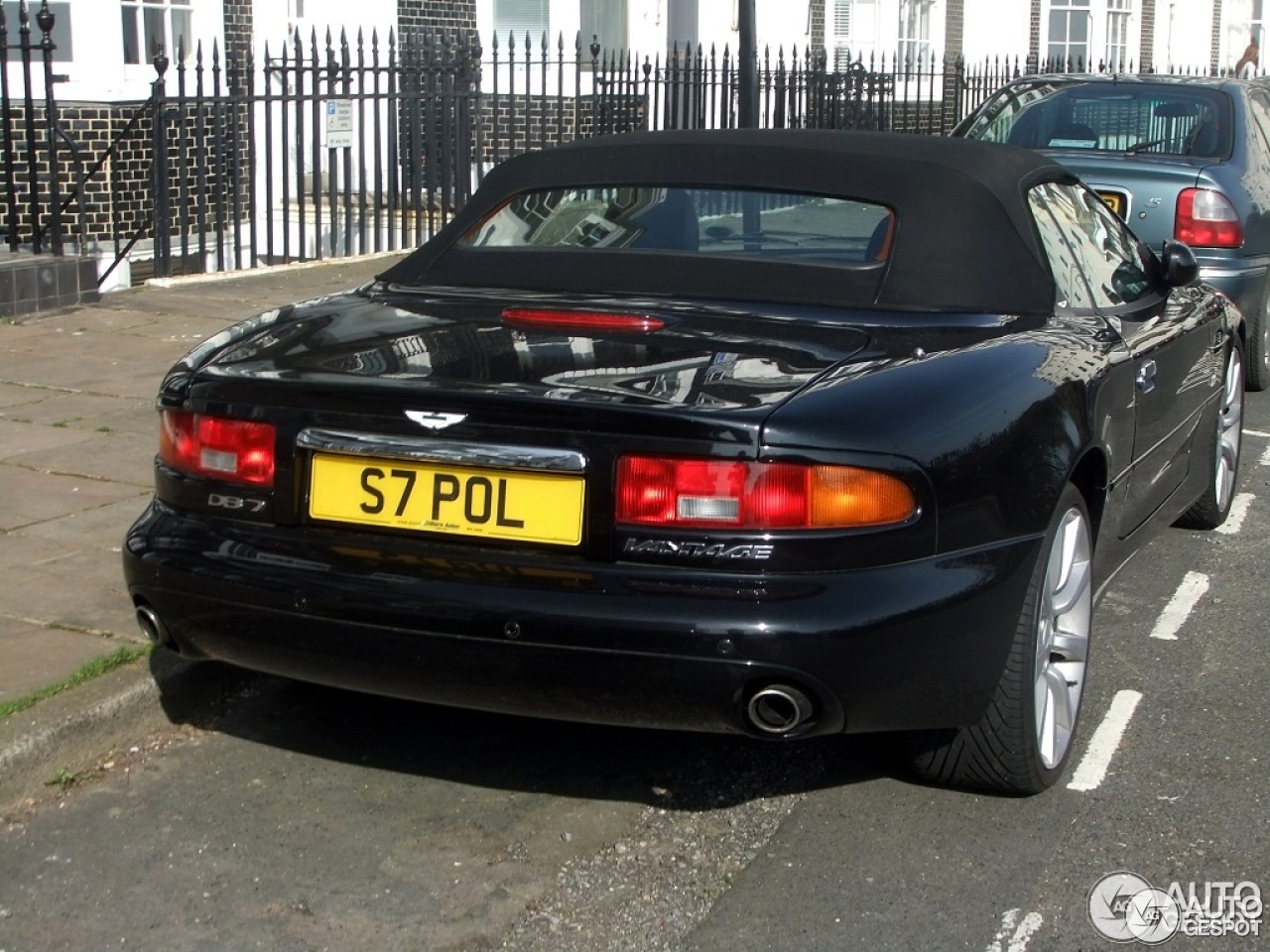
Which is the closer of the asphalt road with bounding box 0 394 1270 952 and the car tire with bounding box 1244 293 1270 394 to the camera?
the asphalt road with bounding box 0 394 1270 952

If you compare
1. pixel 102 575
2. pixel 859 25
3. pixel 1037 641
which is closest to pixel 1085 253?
pixel 1037 641

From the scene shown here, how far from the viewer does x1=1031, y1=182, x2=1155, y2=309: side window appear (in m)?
4.83

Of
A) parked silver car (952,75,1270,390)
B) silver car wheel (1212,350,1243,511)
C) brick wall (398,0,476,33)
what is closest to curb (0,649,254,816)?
silver car wheel (1212,350,1243,511)

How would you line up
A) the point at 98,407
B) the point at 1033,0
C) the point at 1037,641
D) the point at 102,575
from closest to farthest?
the point at 1037,641 → the point at 102,575 → the point at 98,407 → the point at 1033,0

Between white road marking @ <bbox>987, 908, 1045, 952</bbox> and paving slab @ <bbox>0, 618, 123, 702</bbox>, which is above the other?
paving slab @ <bbox>0, 618, 123, 702</bbox>

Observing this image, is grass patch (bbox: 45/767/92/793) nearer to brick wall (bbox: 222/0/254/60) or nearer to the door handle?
the door handle

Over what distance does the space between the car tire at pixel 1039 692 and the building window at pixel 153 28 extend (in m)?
10.5

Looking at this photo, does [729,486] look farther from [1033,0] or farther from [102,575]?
[1033,0]

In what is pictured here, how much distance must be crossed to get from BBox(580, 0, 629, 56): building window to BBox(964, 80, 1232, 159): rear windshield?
33.3 ft

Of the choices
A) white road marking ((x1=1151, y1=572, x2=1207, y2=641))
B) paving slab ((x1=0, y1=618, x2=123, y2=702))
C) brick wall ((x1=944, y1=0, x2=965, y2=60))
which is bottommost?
white road marking ((x1=1151, y1=572, x2=1207, y2=641))

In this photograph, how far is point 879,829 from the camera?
3881 millimetres

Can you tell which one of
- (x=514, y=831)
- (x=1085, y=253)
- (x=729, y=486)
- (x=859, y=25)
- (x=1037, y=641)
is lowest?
(x=514, y=831)

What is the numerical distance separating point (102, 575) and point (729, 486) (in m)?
2.63

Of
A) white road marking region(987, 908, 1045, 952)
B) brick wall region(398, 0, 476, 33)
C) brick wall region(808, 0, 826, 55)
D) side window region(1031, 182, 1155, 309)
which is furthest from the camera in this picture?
brick wall region(808, 0, 826, 55)
